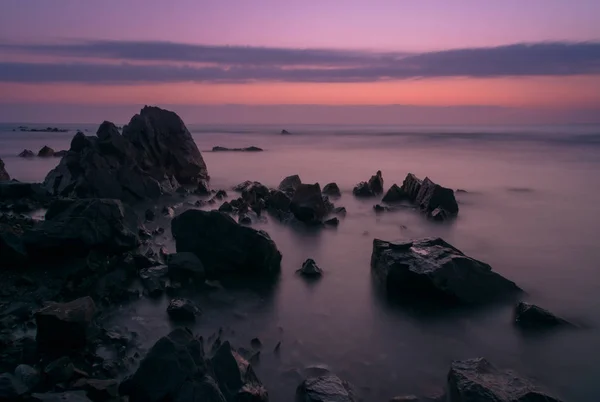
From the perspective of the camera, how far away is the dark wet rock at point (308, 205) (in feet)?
63.6

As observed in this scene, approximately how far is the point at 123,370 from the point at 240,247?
5437 mm

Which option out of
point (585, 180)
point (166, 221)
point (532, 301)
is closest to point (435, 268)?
point (532, 301)

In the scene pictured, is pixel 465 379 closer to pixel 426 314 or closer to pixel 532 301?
pixel 426 314

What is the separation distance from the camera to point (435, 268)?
11422mm

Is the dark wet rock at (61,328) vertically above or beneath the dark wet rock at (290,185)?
above

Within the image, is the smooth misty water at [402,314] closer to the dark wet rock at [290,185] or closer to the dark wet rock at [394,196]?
the dark wet rock at [394,196]

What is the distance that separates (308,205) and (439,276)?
8794 mm

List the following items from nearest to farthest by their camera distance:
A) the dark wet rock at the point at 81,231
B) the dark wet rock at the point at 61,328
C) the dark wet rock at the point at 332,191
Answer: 1. the dark wet rock at the point at 61,328
2. the dark wet rock at the point at 81,231
3. the dark wet rock at the point at 332,191

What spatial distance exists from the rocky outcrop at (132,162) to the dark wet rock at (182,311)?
12408 millimetres

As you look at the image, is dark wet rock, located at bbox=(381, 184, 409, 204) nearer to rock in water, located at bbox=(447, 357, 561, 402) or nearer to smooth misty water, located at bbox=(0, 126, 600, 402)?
smooth misty water, located at bbox=(0, 126, 600, 402)

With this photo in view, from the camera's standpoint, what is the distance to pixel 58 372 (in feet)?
23.8

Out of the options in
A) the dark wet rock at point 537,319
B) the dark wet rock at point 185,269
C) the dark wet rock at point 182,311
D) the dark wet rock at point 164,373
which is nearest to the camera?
the dark wet rock at point 164,373

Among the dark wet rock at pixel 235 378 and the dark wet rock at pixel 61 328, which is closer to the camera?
the dark wet rock at pixel 235 378

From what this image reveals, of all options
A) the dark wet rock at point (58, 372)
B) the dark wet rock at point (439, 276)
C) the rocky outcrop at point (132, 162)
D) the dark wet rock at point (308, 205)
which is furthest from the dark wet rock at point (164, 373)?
the rocky outcrop at point (132, 162)
